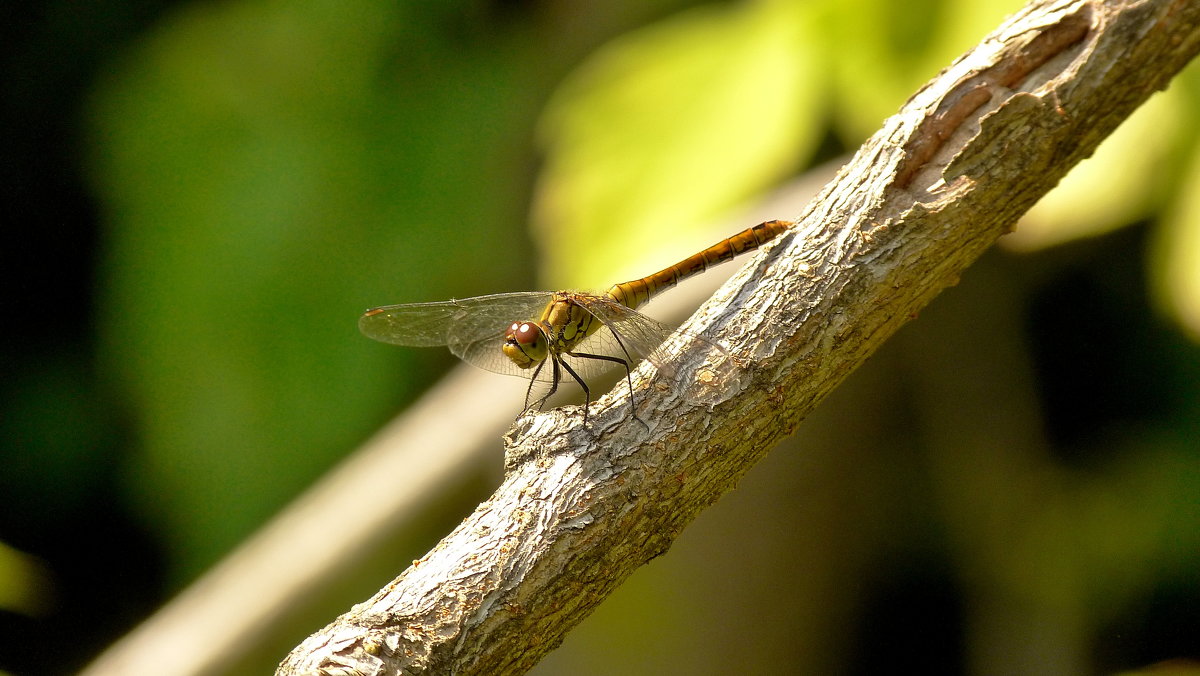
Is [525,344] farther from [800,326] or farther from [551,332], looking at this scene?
[800,326]

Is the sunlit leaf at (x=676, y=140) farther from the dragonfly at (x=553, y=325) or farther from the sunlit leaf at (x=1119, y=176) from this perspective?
the sunlit leaf at (x=1119, y=176)

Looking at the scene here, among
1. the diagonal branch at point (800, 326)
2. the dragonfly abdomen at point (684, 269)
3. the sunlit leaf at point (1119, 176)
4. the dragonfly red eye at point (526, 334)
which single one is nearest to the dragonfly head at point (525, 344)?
the dragonfly red eye at point (526, 334)

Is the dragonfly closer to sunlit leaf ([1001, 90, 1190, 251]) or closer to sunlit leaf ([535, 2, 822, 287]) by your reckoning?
sunlit leaf ([535, 2, 822, 287])

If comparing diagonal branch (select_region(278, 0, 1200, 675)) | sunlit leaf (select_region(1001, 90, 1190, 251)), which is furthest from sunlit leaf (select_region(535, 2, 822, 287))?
diagonal branch (select_region(278, 0, 1200, 675))

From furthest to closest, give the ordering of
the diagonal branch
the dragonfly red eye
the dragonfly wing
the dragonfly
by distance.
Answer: the dragonfly red eye → the dragonfly → the dragonfly wing → the diagonal branch

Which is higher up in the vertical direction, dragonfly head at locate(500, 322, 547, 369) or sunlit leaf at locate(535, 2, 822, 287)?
sunlit leaf at locate(535, 2, 822, 287)

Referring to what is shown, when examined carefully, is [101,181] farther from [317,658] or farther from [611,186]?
[317,658]

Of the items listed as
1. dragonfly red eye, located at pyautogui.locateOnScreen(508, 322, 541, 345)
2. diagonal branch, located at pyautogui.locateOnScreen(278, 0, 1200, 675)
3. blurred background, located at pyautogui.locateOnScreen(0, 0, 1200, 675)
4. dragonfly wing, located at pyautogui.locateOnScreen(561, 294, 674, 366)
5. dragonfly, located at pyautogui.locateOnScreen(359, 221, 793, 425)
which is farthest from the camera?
blurred background, located at pyautogui.locateOnScreen(0, 0, 1200, 675)

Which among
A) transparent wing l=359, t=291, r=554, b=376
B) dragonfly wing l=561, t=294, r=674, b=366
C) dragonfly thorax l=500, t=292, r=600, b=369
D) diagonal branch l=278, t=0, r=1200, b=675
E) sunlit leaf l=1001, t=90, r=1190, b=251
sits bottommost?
sunlit leaf l=1001, t=90, r=1190, b=251
